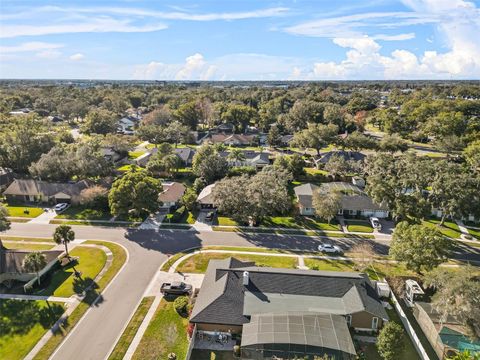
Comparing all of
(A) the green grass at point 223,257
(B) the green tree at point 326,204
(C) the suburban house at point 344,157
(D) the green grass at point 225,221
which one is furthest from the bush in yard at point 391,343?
(C) the suburban house at point 344,157

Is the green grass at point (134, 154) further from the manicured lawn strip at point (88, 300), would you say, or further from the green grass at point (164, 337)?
the green grass at point (164, 337)

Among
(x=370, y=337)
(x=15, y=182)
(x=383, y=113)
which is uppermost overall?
(x=383, y=113)

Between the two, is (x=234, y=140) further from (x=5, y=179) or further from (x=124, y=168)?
(x=5, y=179)

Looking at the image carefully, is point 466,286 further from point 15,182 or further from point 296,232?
point 15,182

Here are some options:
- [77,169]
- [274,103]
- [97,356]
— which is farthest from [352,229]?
[274,103]

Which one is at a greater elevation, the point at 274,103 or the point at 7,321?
the point at 274,103

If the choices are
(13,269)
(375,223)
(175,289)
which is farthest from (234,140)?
(13,269)
